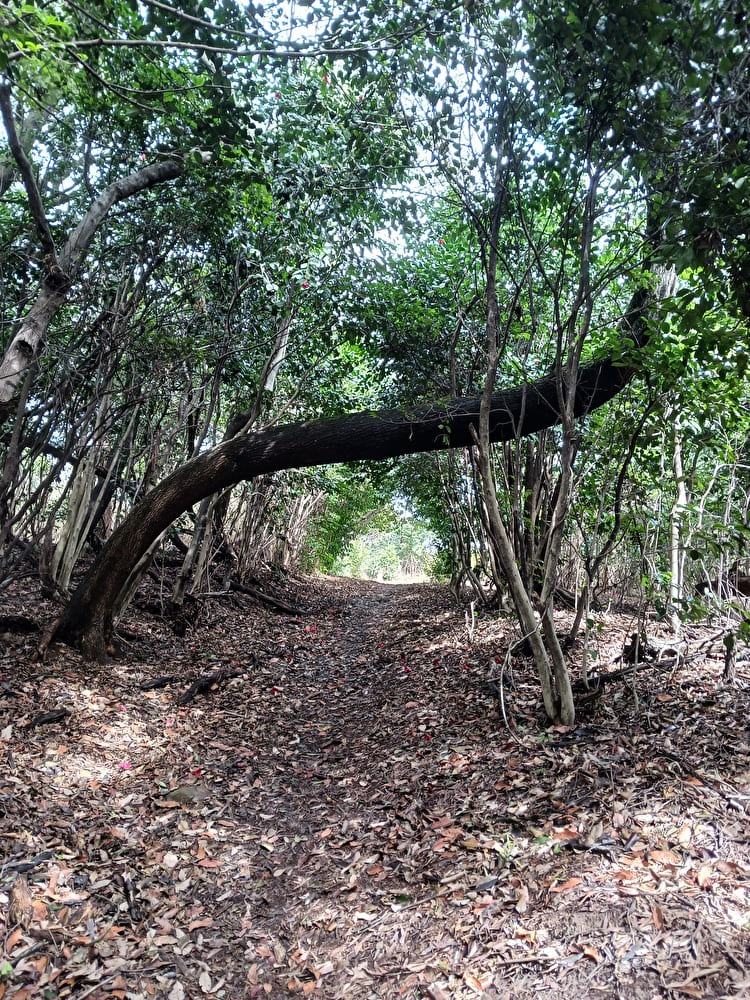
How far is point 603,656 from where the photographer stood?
4922 millimetres

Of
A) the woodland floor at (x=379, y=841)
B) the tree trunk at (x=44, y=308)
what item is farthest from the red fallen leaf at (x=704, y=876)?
the tree trunk at (x=44, y=308)

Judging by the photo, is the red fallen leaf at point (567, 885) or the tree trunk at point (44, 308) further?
the tree trunk at point (44, 308)

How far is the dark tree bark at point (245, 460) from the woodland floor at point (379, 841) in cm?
44

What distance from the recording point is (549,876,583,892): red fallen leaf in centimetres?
246

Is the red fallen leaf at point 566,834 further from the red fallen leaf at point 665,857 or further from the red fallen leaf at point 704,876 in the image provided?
the red fallen leaf at point 704,876

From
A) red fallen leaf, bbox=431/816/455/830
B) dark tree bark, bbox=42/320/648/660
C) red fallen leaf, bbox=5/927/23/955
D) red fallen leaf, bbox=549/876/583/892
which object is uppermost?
dark tree bark, bbox=42/320/648/660

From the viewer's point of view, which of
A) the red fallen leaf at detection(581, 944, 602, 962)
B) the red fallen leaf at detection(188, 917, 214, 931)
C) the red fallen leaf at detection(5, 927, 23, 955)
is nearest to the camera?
the red fallen leaf at detection(581, 944, 602, 962)

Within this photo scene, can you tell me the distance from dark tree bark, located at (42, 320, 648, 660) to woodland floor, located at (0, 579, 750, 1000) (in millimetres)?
442

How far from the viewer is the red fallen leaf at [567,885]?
2.46 meters

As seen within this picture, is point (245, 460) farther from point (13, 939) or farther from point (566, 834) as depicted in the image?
point (566, 834)

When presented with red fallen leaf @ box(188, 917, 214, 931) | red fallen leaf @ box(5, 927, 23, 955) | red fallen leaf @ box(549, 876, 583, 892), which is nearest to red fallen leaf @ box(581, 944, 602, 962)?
red fallen leaf @ box(549, 876, 583, 892)

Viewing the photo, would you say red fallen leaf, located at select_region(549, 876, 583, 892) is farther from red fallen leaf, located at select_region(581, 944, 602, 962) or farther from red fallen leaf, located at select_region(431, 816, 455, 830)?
red fallen leaf, located at select_region(431, 816, 455, 830)

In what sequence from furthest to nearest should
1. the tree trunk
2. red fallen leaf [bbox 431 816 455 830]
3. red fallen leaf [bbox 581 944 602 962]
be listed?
the tree trunk
red fallen leaf [bbox 431 816 455 830]
red fallen leaf [bbox 581 944 602 962]

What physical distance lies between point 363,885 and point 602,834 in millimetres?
1241
